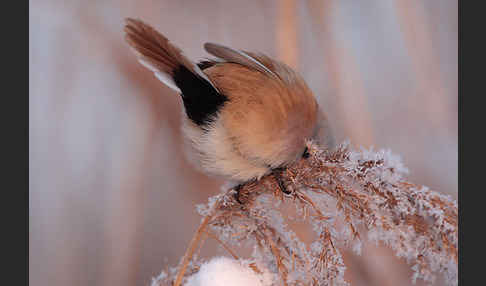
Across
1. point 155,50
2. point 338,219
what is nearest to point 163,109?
point 155,50

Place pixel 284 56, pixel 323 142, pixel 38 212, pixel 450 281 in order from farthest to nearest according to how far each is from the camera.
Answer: pixel 284 56, pixel 38 212, pixel 323 142, pixel 450 281

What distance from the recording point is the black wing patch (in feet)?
1.53

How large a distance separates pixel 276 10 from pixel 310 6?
72 millimetres

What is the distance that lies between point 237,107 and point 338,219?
20cm

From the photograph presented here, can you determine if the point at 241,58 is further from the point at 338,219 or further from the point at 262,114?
the point at 338,219

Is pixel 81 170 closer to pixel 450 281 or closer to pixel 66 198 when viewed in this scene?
pixel 66 198

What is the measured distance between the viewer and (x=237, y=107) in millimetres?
472

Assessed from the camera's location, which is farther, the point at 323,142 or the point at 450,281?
the point at 323,142

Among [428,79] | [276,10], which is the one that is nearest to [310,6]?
[276,10]

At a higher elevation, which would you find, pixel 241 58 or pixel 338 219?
pixel 241 58

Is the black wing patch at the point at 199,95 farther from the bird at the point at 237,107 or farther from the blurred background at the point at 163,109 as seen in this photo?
the blurred background at the point at 163,109

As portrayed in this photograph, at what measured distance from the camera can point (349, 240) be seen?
1.43 feet

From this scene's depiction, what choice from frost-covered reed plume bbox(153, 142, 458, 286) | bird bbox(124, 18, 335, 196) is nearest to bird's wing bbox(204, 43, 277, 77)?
bird bbox(124, 18, 335, 196)

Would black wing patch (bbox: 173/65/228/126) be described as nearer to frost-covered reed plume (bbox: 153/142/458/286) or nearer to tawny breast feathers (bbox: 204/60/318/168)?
tawny breast feathers (bbox: 204/60/318/168)
